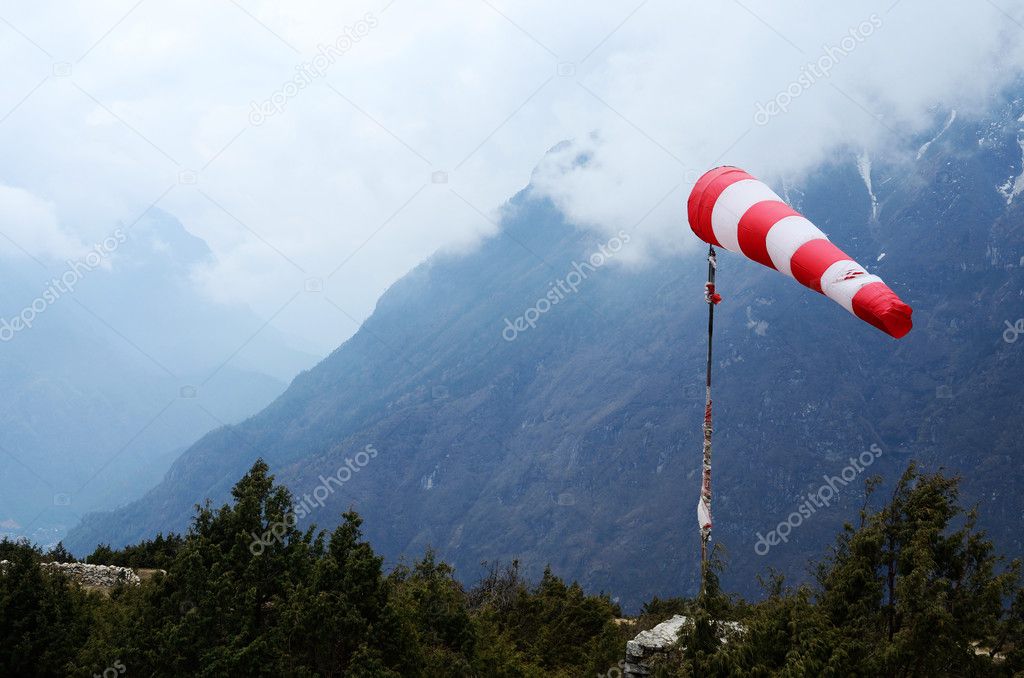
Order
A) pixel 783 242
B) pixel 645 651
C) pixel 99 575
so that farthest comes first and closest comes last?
1. pixel 99 575
2. pixel 645 651
3. pixel 783 242

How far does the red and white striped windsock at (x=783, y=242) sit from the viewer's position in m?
6.67

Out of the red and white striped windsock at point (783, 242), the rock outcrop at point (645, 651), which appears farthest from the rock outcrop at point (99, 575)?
the red and white striped windsock at point (783, 242)

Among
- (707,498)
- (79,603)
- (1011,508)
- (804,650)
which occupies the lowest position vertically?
(79,603)

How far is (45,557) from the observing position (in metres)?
43.2

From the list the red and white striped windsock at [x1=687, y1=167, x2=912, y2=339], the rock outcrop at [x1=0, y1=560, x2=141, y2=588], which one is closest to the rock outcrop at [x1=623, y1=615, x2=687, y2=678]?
the red and white striped windsock at [x1=687, y1=167, x2=912, y2=339]

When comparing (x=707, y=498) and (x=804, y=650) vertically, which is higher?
(x=707, y=498)

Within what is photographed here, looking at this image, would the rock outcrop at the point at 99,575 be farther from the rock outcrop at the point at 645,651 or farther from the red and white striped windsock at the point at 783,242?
the red and white striped windsock at the point at 783,242

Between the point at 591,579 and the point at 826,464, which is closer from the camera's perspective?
the point at 591,579

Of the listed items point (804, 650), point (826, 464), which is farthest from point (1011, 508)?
point (804, 650)

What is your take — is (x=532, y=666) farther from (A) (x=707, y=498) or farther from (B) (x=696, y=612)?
(A) (x=707, y=498)

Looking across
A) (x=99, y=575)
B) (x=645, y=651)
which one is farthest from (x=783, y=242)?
(x=99, y=575)

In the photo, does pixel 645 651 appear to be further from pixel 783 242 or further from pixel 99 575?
pixel 99 575

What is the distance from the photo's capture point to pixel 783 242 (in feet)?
25.5

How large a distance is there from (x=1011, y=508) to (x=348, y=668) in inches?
7222
